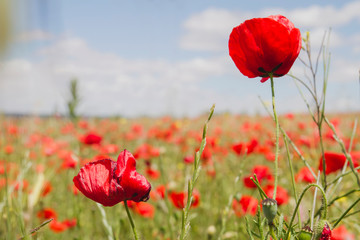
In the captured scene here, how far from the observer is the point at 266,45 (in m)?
0.69

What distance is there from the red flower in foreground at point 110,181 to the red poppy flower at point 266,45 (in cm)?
30

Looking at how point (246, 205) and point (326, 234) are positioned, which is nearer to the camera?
point (326, 234)

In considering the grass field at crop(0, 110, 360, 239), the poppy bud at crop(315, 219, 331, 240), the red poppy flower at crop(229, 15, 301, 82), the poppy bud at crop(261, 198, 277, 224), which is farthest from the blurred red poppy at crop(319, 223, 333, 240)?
the grass field at crop(0, 110, 360, 239)

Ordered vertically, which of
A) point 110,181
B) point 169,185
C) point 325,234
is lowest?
point 169,185

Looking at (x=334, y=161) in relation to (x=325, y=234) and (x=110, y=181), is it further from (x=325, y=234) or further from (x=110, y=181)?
(x=110, y=181)

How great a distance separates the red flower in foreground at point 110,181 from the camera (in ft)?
2.09

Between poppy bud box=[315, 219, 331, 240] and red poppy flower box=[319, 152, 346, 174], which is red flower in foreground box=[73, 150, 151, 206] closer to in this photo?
poppy bud box=[315, 219, 331, 240]

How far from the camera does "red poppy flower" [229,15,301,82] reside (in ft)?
2.22

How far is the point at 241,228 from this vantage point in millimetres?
1579

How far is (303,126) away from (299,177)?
2.23 m

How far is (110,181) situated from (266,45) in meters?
0.39

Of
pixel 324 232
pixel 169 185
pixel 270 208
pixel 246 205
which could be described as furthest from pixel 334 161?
pixel 169 185

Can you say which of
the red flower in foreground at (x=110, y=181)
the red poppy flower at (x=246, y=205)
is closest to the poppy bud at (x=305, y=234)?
the red flower in foreground at (x=110, y=181)

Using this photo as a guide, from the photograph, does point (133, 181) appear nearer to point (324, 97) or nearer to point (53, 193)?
point (324, 97)
